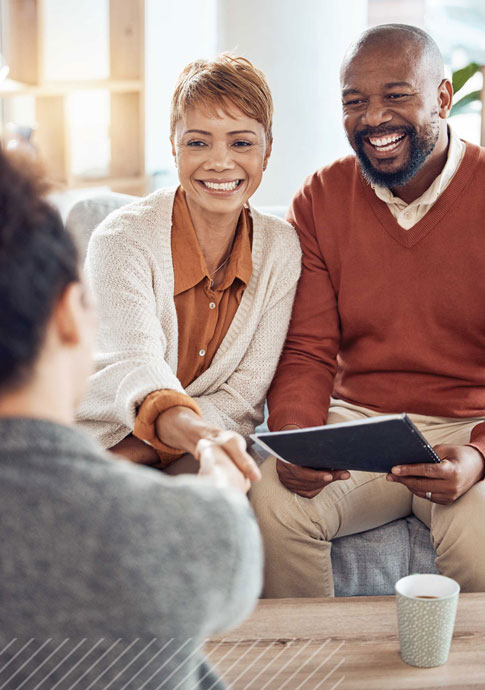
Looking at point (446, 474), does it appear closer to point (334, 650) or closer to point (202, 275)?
point (334, 650)

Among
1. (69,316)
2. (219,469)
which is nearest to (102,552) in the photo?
(69,316)

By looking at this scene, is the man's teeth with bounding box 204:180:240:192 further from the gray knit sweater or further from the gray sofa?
the gray knit sweater

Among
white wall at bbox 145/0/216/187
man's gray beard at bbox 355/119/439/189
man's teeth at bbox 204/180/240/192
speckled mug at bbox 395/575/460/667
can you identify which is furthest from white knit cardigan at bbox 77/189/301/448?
white wall at bbox 145/0/216/187

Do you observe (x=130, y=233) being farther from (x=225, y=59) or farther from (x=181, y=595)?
(x=181, y=595)

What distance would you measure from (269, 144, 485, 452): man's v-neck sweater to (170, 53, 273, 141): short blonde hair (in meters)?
0.31

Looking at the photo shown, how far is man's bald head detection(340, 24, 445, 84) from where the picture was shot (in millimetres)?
1885

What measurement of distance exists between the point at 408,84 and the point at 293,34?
1469 millimetres

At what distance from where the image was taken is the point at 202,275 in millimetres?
1875

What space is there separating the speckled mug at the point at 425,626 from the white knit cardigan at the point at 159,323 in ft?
1.96

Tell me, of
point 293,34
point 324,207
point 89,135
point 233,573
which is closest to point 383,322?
point 324,207

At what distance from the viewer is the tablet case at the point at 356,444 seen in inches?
52.7

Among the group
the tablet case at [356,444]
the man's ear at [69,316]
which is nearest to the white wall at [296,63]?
the tablet case at [356,444]

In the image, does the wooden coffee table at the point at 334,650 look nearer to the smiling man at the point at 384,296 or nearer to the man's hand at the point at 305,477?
the man's hand at the point at 305,477

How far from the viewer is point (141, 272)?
5.91 feet
